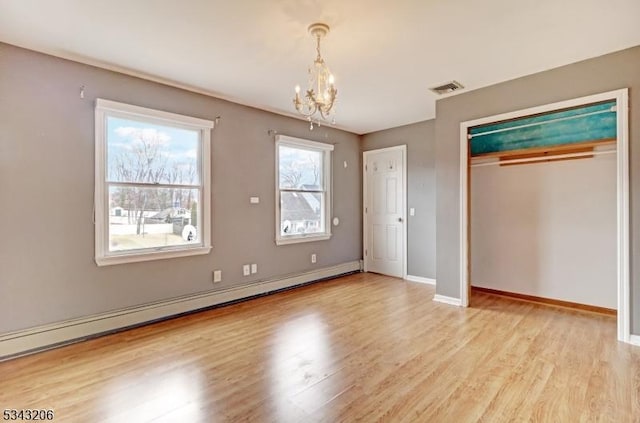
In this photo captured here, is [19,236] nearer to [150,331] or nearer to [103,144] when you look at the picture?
[103,144]

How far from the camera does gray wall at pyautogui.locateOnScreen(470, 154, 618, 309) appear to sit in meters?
3.55

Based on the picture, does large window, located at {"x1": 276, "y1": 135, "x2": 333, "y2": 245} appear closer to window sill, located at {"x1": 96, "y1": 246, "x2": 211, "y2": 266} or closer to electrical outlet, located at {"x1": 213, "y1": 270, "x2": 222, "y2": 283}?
electrical outlet, located at {"x1": 213, "y1": 270, "x2": 222, "y2": 283}

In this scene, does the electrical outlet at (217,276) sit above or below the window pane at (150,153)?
below

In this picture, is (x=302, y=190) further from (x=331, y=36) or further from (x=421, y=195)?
(x=331, y=36)

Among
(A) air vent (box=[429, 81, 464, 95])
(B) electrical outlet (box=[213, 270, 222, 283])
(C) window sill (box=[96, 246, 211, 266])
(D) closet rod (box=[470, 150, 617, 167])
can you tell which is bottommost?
(B) electrical outlet (box=[213, 270, 222, 283])

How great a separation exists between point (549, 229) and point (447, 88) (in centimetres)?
212

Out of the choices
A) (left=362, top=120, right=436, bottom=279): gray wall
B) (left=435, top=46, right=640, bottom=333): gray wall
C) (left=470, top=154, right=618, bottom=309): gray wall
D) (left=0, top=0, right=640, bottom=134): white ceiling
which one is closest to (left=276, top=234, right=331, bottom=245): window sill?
(left=362, top=120, right=436, bottom=279): gray wall

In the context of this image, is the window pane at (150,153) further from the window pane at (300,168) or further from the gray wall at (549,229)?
the gray wall at (549,229)

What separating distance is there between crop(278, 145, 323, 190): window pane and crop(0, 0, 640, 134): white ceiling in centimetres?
136

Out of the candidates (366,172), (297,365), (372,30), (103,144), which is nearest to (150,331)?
(297,365)

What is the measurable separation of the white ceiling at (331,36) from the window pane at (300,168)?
1361mm

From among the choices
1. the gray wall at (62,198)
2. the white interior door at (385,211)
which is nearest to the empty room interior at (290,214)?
the gray wall at (62,198)

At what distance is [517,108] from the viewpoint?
3.45 m

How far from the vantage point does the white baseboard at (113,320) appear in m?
2.64
